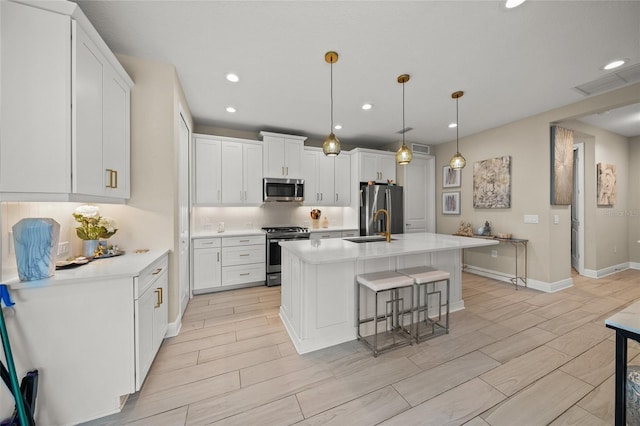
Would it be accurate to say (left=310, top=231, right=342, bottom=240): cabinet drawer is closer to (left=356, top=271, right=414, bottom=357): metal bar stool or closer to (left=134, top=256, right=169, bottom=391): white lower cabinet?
(left=356, top=271, right=414, bottom=357): metal bar stool

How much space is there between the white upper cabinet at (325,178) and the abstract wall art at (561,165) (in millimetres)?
3292

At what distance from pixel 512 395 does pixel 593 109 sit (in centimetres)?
379

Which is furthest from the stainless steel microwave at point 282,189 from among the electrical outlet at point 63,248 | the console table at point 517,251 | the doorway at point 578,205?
the doorway at point 578,205

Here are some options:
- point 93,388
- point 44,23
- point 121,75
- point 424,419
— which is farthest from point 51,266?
point 424,419

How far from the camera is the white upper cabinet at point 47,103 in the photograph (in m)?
1.30

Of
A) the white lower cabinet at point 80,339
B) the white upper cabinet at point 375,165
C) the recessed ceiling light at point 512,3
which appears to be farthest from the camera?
the white upper cabinet at point 375,165

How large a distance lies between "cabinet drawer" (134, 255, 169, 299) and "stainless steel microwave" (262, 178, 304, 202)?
7.08 ft

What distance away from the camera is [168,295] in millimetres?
2367

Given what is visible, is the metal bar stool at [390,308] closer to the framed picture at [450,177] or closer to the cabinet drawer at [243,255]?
the cabinet drawer at [243,255]

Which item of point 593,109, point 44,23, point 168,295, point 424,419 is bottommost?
point 424,419

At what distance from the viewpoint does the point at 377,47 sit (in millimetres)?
2105

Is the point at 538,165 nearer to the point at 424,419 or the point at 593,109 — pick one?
the point at 593,109

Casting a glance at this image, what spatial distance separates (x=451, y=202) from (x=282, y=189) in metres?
3.63

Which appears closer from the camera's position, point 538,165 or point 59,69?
point 59,69
